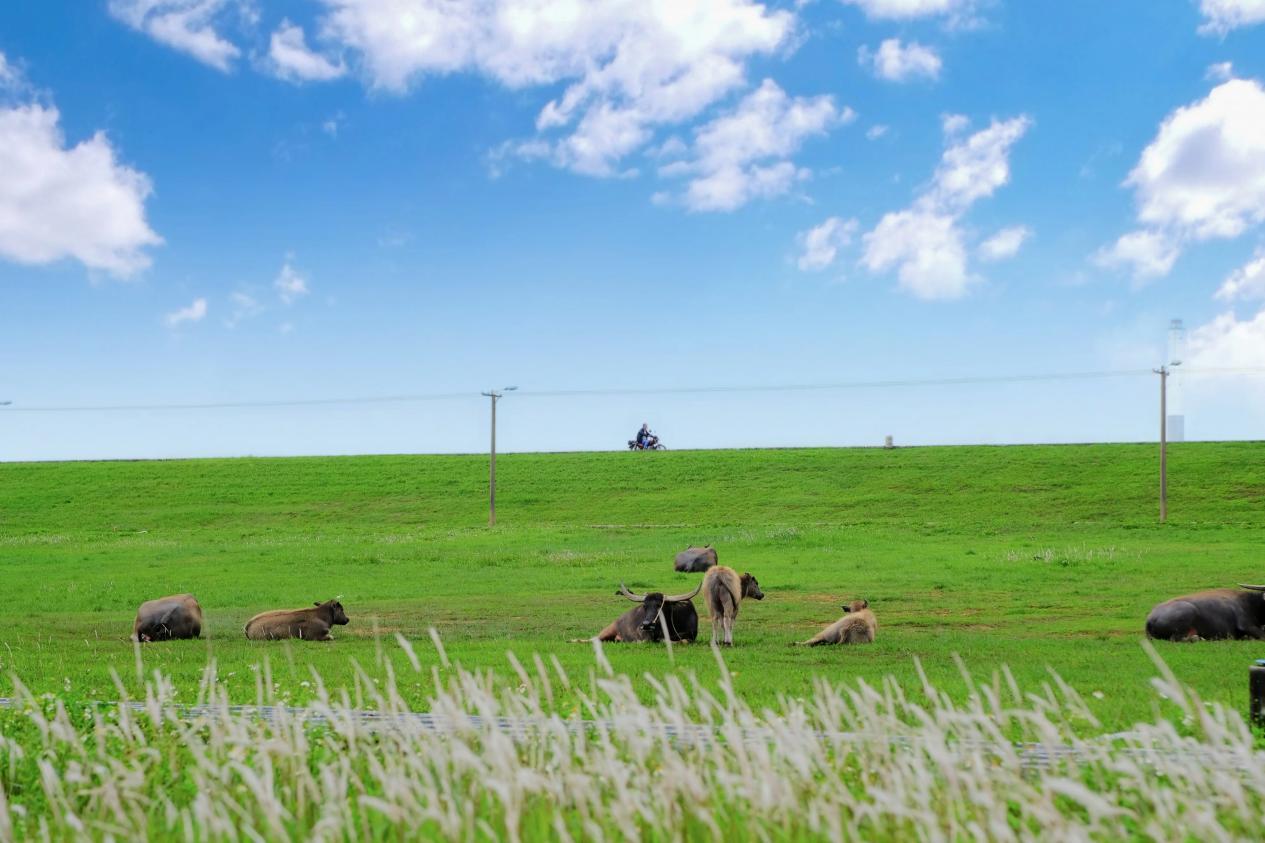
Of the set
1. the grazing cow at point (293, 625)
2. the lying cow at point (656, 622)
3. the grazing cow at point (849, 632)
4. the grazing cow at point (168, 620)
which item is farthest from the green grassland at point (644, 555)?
the grazing cow at point (293, 625)

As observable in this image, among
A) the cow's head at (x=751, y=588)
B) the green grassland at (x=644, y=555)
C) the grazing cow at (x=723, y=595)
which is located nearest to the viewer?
the green grassland at (x=644, y=555)

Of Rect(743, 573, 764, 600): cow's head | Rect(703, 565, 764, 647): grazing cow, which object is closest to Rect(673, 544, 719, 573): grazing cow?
Rect(743, 573, 764, 600): cow's head

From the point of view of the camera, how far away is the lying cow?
66.4 ft

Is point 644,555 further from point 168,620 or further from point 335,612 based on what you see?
point 168,620

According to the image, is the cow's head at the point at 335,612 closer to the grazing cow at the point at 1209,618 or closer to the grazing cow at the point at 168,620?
the grazing cow at the point at 168,620

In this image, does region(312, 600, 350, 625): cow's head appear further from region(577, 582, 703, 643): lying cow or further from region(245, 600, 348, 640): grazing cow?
region(577, 582, 703, 643): lying cow

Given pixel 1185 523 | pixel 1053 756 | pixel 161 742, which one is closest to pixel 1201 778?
pixel 1053 756

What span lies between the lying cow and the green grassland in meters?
0.71

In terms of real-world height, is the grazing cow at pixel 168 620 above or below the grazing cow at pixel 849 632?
below

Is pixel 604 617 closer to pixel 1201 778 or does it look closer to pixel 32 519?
pixel 1201 778

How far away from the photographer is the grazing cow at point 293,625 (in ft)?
72.3

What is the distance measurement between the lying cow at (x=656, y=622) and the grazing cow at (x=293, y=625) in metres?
5.07

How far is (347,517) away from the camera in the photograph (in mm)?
70625

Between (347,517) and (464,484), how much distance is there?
12035mm
